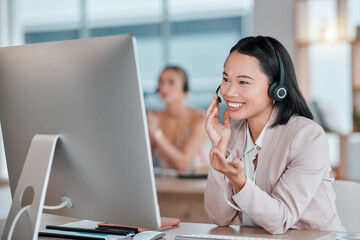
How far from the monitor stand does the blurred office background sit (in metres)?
3.12

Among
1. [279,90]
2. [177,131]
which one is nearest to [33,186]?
[279,90]

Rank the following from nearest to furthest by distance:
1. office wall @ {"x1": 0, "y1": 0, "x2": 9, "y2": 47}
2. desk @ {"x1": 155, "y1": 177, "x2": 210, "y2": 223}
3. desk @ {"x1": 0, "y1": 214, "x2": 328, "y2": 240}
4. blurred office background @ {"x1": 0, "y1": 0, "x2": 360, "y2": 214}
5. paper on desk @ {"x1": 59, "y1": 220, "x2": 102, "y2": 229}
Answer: desk @ {"x1": 0, "y1": 214, "x2": 328, "y2": 240}
paper on desk @ {"x1": 59, "y1": 220, "x2": 102, "y2": 229}
desk @ {"x1": 155, "y1": 177, "x2": 210, "y2": 223}
blurred office background @ {"x1": 0, "y1": 0, "x2": 360, "y2": 214}
office wall @ {"x1": 0, "y1": 0, "x2": 9, "y2": 47}

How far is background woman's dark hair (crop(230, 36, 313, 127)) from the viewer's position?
1650mm

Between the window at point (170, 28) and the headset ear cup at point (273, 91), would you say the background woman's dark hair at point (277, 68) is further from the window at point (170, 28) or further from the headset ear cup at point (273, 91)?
the window at point (170, 28)

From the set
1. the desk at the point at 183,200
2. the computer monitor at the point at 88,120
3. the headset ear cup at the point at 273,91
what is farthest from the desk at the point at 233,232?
the desk at the point at 183,200

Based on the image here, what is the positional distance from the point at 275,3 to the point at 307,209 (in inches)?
158

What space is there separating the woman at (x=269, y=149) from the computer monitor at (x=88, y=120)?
0.98ft

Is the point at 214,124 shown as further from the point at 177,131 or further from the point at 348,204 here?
the point at 177,131

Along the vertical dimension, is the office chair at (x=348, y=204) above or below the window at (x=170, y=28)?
below

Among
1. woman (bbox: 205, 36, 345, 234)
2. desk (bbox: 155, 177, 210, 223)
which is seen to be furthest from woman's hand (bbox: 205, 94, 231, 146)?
desk (bbox: 155, 177, 210, 223)

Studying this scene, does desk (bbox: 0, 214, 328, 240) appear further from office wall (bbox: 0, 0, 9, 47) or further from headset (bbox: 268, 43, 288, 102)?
office wall (bbox: 0, 0, 9, 47)

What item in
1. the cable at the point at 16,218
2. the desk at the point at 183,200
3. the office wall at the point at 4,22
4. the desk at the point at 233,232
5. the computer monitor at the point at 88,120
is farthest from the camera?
the office wall at the point at 4,22

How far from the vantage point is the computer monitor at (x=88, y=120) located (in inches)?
45.8

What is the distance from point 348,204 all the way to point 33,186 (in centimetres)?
99
